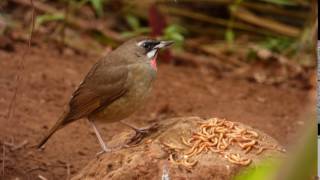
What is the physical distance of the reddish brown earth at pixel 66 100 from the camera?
478 centimetres

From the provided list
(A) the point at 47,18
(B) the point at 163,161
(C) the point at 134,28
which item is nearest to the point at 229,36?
(C) the point at 134,28

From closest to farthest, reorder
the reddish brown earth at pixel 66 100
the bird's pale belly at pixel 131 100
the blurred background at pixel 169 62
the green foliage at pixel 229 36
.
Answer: the bird's pale belly at pixel 131 100 → the reddish brown earth at pixel 66 100 → the blurred background at pixel 169 62 → the green foliage at pixel 229 36

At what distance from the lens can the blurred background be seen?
17.7ft

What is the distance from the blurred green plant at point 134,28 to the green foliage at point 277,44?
142cm

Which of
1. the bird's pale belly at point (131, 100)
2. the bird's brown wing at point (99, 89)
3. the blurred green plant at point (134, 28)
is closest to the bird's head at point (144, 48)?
the bird's brown wing at point (99, 89)

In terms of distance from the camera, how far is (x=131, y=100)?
3934mm

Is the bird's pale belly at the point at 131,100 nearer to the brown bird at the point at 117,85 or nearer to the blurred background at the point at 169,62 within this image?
the brown bird at the point at 117,85

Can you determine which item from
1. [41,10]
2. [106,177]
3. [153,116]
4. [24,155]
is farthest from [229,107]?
[106,177]

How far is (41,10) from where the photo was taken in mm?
7949

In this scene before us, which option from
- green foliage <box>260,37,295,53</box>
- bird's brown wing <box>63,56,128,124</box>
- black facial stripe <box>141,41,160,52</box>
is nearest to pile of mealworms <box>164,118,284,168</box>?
bird's brown wing <box>63,56,128,124</box>

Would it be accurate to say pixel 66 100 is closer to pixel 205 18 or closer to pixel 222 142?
pixel 205 18

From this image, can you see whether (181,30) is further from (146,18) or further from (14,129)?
(14,129)

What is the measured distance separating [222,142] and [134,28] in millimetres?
4708

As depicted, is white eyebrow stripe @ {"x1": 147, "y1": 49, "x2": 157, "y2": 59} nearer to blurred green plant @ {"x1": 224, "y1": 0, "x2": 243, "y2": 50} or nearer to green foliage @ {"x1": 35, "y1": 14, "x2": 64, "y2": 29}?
green foliage @ {"x1": 35, "y1": 14, "x2": 64, "y2": 29}
